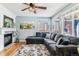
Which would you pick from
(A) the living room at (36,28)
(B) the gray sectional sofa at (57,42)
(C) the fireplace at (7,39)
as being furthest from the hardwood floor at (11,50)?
(B) the gray sectional sofa at (57,42)

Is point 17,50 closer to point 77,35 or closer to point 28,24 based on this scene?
point 28,24

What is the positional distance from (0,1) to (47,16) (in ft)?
3.46

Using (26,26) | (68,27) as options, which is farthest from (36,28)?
(68,27)

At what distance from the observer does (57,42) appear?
9.18 feet

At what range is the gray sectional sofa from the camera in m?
2.45

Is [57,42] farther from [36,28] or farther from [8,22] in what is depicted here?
[8,22]

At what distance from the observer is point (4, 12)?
251 centimetres

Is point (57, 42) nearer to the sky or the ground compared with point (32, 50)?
nearer to the sky

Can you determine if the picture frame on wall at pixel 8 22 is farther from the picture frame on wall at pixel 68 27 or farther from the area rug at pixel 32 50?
the picture frame on wall at pixel 68 27

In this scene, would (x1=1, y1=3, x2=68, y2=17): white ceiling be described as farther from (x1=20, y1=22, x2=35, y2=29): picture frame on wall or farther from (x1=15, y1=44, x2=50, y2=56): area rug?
(x1=15, y1=44, x2=50, y2=56): area rug

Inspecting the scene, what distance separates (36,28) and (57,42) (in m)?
0.62

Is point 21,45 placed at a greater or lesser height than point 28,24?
lesser

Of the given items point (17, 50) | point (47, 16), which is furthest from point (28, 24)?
point (17, 50)

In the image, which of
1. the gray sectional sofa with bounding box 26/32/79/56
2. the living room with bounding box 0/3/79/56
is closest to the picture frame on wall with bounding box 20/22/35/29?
the living room with bounding box 0/3/79/56
